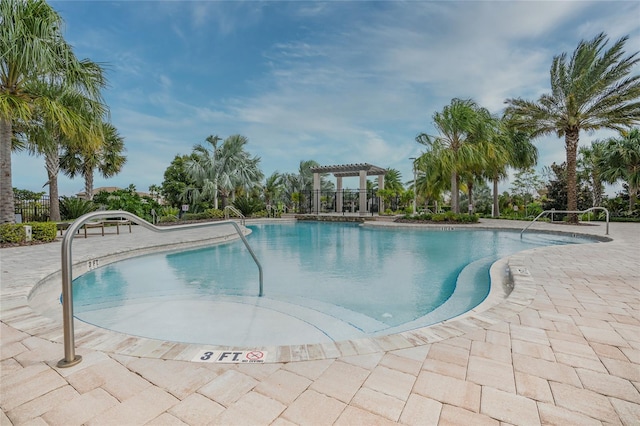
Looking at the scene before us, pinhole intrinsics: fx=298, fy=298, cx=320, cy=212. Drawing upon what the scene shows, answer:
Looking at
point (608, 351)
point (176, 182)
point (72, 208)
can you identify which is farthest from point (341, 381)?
point (176, 182)

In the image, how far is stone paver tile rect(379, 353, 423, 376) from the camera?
1.81 metres

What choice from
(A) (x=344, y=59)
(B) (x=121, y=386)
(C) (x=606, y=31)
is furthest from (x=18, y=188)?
(C) (x=606, y=31)

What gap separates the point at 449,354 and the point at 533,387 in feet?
1.58

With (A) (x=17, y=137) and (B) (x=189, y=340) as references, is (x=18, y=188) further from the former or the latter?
(B) (x=189, y=340)

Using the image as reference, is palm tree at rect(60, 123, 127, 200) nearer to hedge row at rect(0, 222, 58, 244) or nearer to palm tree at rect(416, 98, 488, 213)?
hedge row at rect(0, 222, 58, 244)

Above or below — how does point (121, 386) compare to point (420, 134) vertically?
below

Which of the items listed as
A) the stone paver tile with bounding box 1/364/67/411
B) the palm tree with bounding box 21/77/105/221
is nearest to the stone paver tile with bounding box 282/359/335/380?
the stone paver tile with bounding box 1/364/67/411

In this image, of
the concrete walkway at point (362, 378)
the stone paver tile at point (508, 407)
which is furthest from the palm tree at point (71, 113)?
the stone paver tile at point (508, 407)

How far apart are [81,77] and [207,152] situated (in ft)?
42.9

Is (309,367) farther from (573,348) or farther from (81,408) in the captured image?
(573,348)

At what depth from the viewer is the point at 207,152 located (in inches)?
806

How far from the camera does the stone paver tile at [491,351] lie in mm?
1957

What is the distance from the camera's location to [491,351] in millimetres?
2039

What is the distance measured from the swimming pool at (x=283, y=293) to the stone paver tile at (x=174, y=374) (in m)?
0.99
